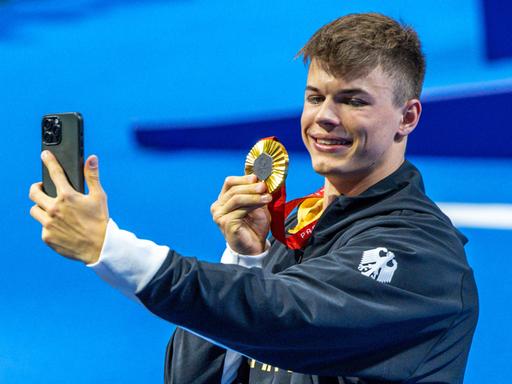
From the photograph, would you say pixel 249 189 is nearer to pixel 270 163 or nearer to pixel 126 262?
pixel 270 163

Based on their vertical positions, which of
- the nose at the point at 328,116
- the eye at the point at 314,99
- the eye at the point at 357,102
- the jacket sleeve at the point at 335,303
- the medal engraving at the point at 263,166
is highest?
the eye at the point at 314,99

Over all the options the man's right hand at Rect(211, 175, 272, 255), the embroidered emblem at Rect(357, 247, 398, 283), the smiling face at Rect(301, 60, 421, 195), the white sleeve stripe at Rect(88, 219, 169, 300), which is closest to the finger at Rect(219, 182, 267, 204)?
the man's right hand at Rect(211, 175, 272, 255)

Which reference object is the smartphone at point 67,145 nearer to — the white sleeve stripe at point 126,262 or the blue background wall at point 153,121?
the white sleeve stripe at point 126,262

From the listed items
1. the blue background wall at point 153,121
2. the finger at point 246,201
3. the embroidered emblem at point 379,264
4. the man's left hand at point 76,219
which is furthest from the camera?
the blue background wall at point 153,121

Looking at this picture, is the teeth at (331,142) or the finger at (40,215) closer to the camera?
the finger at (40,215)

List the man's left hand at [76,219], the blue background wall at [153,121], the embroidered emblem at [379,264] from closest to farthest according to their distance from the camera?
the man's left hand at [76,219], the embroidered emblem at [379,264], the blue background wall at [153,121]

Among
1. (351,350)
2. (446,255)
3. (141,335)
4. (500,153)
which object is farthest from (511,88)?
(141,335)

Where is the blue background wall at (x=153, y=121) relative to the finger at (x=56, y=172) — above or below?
above

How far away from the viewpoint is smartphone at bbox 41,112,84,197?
102cm

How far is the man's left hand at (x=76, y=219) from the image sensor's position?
998 millimetres

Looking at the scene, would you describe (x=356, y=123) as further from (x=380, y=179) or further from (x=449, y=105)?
(x=449, y=105)

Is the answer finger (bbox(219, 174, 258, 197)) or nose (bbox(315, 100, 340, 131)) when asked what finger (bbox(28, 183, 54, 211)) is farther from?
nose (bbox(315, 100, 340, 131))

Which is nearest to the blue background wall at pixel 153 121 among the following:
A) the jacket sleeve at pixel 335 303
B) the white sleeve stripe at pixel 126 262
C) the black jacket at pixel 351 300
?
the black jacket at pixel 351 300

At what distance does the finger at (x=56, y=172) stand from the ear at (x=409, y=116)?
0.63 metres
